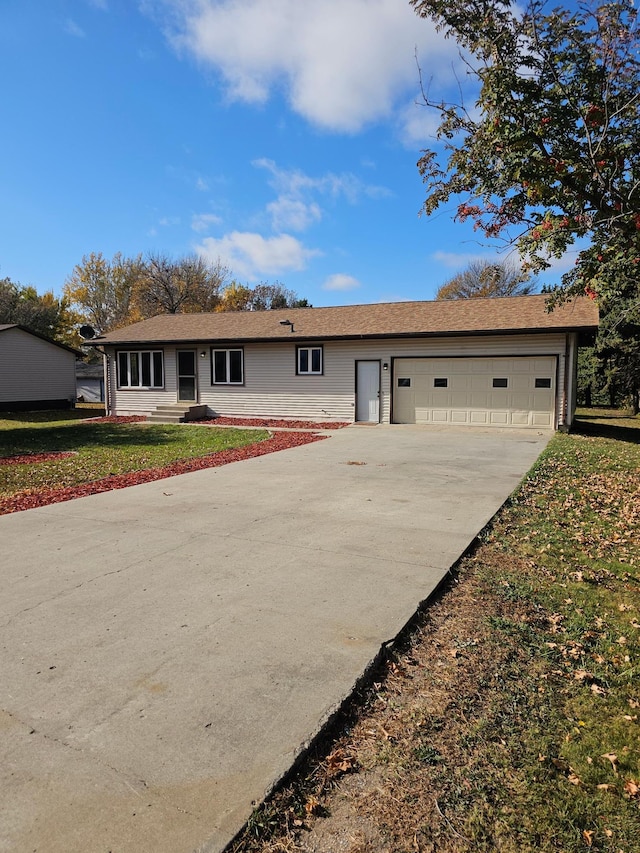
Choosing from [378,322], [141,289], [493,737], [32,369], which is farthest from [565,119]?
[141,289]

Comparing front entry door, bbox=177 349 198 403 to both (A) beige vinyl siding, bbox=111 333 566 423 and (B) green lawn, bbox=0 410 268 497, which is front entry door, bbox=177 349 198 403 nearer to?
(A) beige vinyl siding, bbox=111 333 566 423

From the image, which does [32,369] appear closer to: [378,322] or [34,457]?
[34,457]

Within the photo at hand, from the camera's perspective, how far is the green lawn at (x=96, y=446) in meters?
8.98

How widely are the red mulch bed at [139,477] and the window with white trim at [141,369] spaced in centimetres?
913

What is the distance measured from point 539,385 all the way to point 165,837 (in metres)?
15.6

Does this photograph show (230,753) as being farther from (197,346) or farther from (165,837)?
(197,346)

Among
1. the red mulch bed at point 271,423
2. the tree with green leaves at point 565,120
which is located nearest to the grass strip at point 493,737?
the tree with green leaves at point 565,120

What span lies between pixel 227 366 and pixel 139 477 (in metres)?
11.6

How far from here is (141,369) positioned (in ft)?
69.9

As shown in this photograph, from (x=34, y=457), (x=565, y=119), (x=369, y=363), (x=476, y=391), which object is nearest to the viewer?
(x=565, y=119)

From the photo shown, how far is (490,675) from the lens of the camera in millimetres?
3023

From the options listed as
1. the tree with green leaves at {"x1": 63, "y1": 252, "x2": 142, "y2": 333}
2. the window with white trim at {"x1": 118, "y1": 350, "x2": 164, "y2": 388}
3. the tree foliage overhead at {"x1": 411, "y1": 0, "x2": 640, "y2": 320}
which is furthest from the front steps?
the tree with green leaves at {"x1": 63, "y1": 252, "x2": 142, "y2": 333}

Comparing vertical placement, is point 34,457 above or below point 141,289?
below

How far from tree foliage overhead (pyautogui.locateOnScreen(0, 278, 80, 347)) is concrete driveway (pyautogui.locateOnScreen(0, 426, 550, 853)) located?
3501 cm
